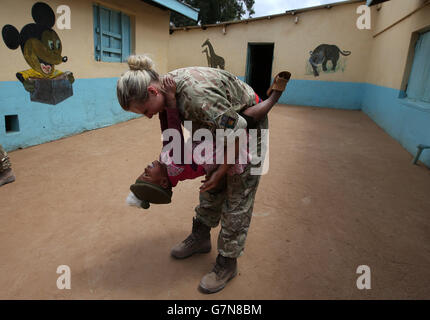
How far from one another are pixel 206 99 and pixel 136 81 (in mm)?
336

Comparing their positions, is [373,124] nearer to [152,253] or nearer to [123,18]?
A: [123,18]

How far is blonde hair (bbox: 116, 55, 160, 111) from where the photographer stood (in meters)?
1.37

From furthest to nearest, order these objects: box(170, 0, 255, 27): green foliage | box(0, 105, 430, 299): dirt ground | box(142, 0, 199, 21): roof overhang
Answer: box(170, 0, 255, 27): green foliage < box(142, 0, 199, 21): roof overhang < box(0, 105, 430, 299): dirt ground

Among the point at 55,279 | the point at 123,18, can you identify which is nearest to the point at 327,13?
the point at 123,18

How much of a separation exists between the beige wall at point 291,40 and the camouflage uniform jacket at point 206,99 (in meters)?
10.1

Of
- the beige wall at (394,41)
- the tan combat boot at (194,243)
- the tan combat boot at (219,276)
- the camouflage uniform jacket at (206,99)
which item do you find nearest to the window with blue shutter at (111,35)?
the tan combat boot at (194,243)

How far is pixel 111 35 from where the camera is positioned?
607cm

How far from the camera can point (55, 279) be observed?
1.84 metres

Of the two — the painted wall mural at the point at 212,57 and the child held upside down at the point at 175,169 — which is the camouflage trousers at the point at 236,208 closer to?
the child held upside down at the point at 175,169

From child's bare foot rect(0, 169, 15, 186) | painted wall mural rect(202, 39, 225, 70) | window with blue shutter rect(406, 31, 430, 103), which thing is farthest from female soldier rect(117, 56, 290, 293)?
painted wall mural rect(202, 39, 225, 70)

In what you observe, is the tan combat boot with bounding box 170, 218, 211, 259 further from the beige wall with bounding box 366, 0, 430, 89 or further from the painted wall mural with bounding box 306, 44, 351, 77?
the painted wall mural with bounding box 306, 44, 351, 77

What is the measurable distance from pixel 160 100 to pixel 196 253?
1227 millimetres

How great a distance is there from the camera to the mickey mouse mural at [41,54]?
4.21m

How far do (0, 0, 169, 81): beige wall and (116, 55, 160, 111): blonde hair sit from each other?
2.00 metres
